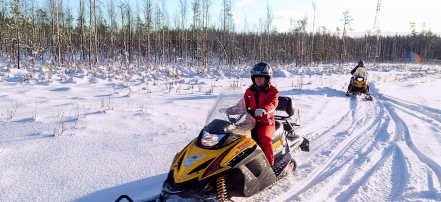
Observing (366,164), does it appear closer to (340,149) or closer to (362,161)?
(362,161)

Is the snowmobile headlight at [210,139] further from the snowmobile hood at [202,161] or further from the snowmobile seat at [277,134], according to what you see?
the snowmobile seat at [277,134]

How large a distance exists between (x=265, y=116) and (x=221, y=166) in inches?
42.2

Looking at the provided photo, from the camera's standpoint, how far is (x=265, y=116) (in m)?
3.25

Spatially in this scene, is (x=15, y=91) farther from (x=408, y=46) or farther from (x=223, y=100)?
(x=408, y=46)

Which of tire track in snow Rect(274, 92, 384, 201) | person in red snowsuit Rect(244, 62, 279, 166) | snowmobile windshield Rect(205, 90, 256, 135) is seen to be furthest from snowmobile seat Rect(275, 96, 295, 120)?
tire track in snow Rect(274, 92, 384, 201)

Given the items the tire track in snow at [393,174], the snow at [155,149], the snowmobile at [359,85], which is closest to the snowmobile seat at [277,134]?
the snow at [155,149]

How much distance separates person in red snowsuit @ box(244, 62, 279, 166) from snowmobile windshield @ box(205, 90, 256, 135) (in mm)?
151

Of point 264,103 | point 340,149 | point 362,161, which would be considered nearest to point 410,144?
point 340,149

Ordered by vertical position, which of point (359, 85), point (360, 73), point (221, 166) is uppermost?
point (360, 73)

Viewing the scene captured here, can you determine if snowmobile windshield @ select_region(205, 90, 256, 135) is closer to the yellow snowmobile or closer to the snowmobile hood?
the yellow snowmobile

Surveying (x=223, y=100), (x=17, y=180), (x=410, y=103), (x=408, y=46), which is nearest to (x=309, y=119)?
(x=223, y=100)

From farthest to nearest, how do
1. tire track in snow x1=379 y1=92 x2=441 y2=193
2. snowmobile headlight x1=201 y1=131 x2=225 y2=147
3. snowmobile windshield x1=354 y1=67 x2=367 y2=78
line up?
snowmobile windshield x1=354 y1=67 x2=367 y2=78 → tire track in snow x1=379 y1=92 x2=441 y2=193 → snowmobile headlight x1=201 y1=131 x2=225 y2=147

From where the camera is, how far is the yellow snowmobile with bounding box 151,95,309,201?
2.37 metres

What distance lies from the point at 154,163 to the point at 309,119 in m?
4.61
